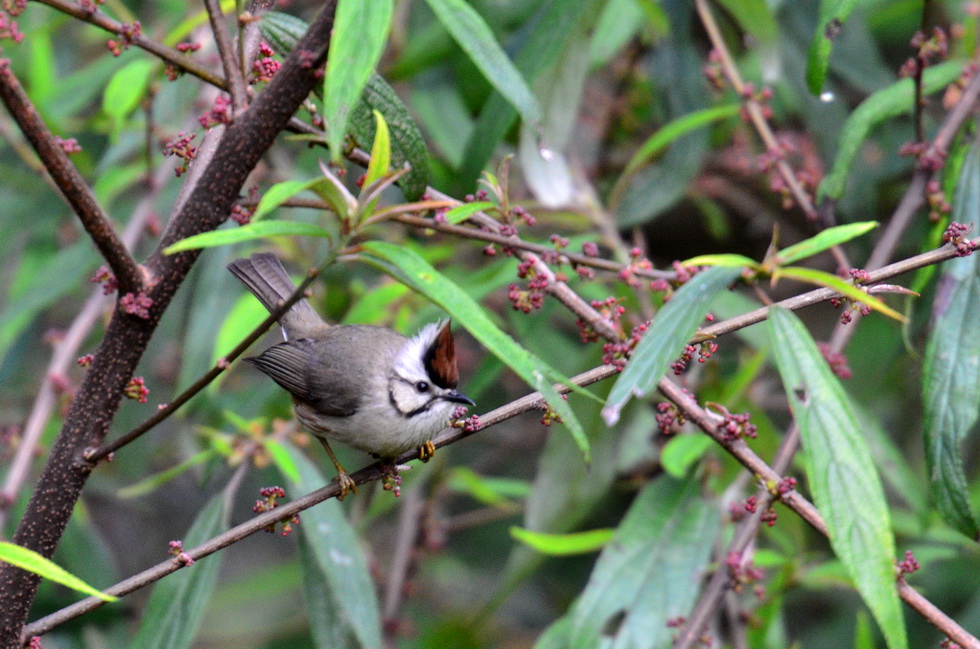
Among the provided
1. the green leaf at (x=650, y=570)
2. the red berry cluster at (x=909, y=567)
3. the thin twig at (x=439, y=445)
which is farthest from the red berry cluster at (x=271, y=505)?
the red berry cluster at (x=909, y=567)

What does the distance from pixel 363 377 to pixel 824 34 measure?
5.38 feet

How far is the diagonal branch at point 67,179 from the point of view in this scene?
151cm

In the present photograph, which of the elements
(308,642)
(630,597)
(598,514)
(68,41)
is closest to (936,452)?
(630,597)

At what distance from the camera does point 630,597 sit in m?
2.70

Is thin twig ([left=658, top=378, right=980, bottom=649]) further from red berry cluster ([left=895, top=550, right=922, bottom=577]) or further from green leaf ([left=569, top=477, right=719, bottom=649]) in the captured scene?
green leaf ([left=569, top=477, right=719, bottom=649])

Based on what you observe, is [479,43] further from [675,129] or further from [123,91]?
[675,129]

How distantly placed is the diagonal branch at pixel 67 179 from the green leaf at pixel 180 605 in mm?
944

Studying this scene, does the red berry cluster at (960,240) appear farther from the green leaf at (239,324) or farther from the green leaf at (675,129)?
the green leaf at (239,324)

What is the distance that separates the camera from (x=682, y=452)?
2.85m

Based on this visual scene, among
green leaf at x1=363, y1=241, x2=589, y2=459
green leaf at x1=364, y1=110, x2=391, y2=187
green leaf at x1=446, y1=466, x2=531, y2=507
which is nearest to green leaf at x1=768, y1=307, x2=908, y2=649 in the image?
green leaf at x1=363, y1=241, x2=589, y2=459

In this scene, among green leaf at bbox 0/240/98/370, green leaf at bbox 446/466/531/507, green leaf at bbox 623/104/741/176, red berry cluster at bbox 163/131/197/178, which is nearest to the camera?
red berry cluster at bbox 163/131/197/178

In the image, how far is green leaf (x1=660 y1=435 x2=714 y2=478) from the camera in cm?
277

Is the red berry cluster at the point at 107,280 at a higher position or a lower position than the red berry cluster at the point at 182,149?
lower

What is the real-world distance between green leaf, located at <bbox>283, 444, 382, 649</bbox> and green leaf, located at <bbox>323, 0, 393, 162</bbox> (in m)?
1.48
